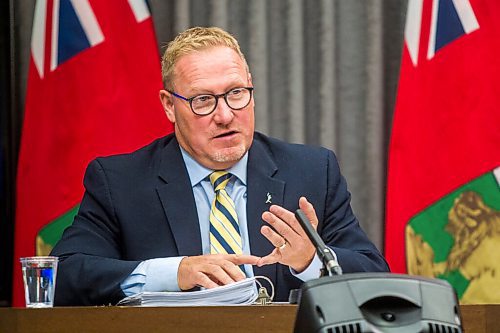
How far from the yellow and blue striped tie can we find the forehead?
0.91 feet

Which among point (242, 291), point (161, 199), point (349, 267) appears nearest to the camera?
point (242, 291)

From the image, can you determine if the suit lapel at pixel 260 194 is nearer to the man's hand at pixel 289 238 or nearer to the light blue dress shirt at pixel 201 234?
the light blue dress shirt at pixel 201 234

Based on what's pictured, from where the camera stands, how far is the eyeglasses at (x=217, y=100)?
9.10 ft

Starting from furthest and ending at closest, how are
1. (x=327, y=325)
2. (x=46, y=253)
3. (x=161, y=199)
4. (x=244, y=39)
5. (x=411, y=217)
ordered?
(x=244, y=39) → (x=46, y=253) → (x=411, y=217) → (x=161, y=199) → (x=327, y=325)

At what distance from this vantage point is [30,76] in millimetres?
3500

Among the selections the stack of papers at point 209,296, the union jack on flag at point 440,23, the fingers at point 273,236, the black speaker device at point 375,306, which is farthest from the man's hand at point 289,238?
the union jack on flag at point 440,23

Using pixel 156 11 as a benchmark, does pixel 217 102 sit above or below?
below

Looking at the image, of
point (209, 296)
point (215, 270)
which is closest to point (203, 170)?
point (215, 270)

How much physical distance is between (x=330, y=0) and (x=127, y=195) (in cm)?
138

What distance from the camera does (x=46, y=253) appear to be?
11.6 feet

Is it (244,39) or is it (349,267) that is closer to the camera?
(349,267)

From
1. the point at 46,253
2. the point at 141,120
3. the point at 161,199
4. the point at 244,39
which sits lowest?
the point at 46,253

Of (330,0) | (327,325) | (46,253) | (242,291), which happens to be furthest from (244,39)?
(327,325)

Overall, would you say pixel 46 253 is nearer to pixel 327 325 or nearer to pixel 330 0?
pixel 330 0
